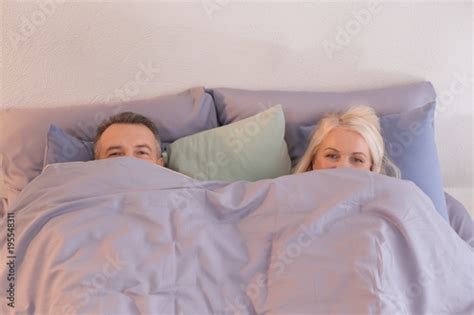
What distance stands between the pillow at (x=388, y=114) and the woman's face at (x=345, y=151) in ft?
0.54

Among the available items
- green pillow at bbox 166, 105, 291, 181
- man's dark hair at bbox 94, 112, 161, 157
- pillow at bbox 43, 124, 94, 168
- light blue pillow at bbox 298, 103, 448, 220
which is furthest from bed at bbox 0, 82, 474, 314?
light blue pillow at bbox 298, 103, 448, 220

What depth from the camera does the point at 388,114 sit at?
1.85m

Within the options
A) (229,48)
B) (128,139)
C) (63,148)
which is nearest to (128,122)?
(128,139)

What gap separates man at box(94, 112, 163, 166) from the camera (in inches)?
61.7

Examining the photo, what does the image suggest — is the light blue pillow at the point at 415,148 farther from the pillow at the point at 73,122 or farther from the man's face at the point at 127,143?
the man's face at the point at 127,143

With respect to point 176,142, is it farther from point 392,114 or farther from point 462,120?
point 462,120

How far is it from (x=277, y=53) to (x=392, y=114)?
0.49m

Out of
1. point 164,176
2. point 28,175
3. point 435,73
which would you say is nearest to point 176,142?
point 164,176

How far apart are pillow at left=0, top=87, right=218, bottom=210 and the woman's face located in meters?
0.44

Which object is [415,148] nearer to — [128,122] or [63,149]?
[128,122]

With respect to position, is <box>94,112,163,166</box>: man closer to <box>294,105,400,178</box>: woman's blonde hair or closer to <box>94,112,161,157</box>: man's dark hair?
<box>94,112,161,157</box>: man's dark hair

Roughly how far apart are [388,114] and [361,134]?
1.02 ft

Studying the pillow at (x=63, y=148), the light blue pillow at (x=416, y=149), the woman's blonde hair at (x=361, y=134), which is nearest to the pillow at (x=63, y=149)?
the pillow at (x=63, y=148)

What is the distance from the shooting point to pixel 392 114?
184cm
